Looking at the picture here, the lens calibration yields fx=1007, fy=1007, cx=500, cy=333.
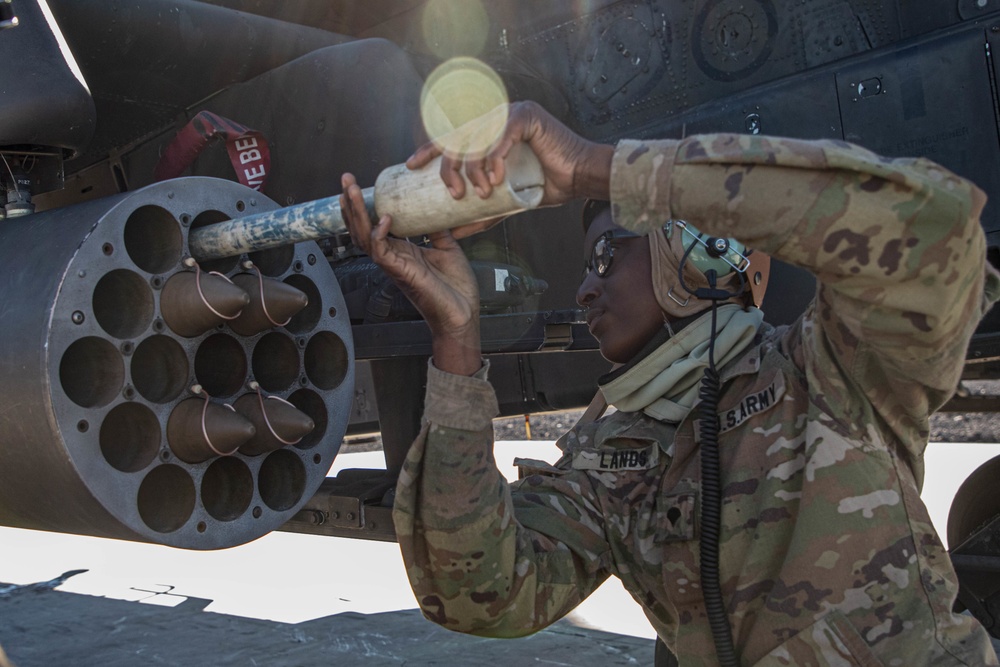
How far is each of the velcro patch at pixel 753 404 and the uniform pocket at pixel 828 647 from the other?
1.31 ft

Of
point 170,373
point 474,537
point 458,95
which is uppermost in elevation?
point 458,95

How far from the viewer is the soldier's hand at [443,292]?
1.77m

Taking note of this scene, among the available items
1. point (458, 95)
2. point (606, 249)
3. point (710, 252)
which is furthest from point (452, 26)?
point (710, 252)

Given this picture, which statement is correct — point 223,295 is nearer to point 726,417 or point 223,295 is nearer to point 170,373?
point 170,373

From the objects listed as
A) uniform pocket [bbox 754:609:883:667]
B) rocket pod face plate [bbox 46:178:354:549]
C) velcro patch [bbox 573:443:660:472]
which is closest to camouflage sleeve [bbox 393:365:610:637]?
velcro patch [bbox 573:443:660:472]

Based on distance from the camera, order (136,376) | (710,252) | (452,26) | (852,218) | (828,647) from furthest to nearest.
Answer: (452,26), (710,252), (136,376), (828,647), (852,218)

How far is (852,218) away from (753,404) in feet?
1.92

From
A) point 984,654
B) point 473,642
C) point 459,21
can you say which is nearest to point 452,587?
point 984,654

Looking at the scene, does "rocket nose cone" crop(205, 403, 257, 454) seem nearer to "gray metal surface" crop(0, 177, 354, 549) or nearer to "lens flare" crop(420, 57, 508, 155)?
"gray metal surface" crop(0, 177, 354, 549)

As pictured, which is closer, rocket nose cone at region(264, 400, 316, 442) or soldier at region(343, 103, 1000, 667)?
soldier at region(343, 103, 1000, 667)

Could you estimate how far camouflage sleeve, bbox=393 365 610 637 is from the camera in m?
1.84

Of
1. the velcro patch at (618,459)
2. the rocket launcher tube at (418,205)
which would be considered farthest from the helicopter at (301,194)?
the velcro patch at (618,459)

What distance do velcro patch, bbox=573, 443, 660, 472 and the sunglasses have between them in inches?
16.2

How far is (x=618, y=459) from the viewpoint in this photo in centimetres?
219
